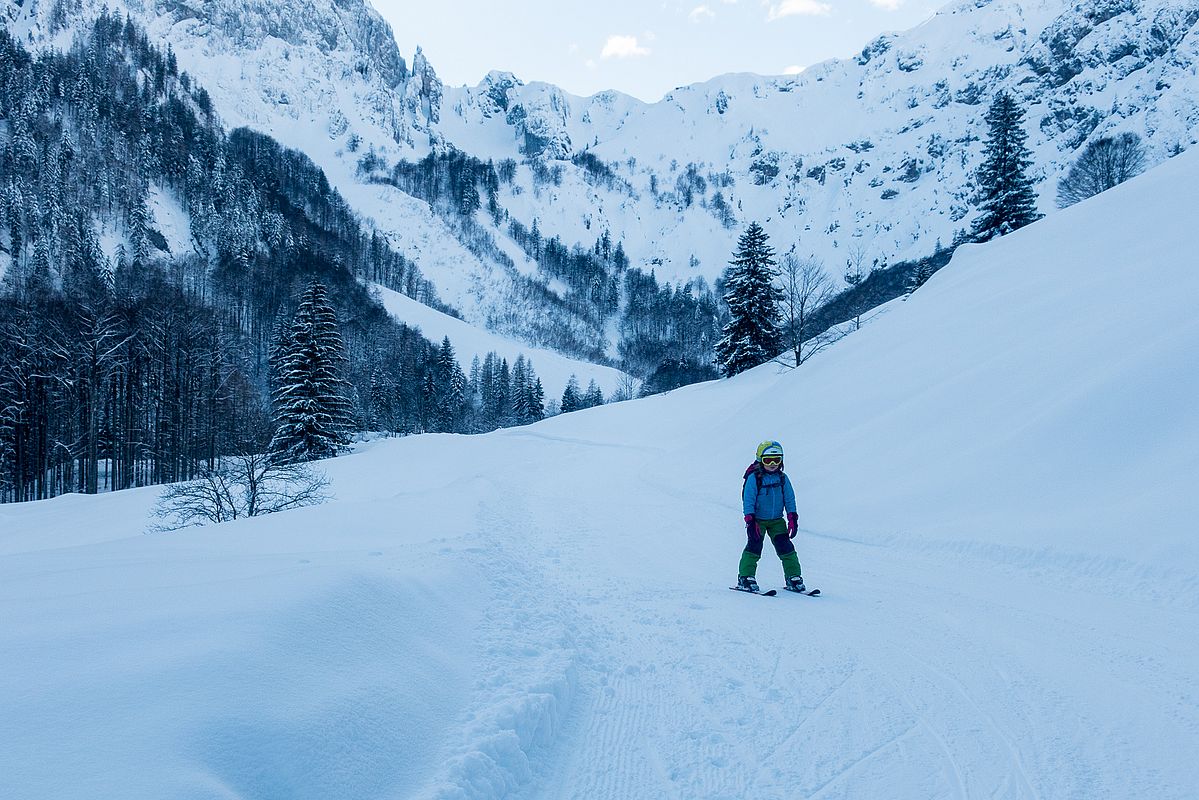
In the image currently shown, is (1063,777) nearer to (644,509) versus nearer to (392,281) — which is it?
(644,509)

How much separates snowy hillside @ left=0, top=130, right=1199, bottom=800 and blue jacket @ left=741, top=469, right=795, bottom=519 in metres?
0.99

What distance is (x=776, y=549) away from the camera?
6438 millimetres

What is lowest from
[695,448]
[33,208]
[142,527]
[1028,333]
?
[142,527]

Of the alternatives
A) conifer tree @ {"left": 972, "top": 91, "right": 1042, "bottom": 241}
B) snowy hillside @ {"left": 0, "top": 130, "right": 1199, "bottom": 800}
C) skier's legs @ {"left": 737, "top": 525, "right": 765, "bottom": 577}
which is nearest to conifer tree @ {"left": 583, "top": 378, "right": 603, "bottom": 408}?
conifer tree @ {"left": 972, "top": 91, "right": 1042, "bottom": 241}

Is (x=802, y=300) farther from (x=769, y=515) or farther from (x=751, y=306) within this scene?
(x=769, y=515)

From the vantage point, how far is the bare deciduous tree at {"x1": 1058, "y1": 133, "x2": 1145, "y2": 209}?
35.2 metres

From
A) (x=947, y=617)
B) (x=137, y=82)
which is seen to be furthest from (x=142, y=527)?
(x=137, y=82)

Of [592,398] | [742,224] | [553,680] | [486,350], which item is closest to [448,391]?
[592,398]

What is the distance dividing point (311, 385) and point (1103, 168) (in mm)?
50174

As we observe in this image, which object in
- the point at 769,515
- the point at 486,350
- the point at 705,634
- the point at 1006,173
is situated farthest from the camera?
the point at 486,350

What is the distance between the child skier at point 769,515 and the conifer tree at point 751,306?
3053 cm

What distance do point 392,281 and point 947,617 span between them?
13512cm

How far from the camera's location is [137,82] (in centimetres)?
11344

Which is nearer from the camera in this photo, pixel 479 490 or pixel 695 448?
pixel 479 490
